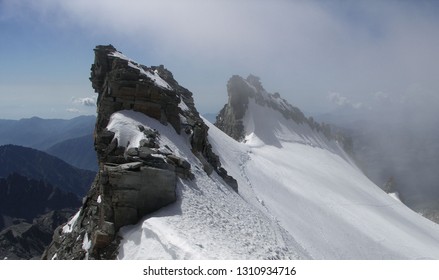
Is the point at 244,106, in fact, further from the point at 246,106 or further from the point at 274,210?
the point at 274,210

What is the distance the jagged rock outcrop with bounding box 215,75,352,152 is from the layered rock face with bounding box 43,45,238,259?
51.6 metres

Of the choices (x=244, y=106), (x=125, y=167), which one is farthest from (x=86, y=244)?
(x=244, y=106)

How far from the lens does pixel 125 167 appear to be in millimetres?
22422

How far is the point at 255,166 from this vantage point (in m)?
60.5

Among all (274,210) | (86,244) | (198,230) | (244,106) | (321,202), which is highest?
(244,106)

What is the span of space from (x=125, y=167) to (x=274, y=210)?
2400 cm

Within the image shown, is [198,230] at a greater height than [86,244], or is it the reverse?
[198,230]

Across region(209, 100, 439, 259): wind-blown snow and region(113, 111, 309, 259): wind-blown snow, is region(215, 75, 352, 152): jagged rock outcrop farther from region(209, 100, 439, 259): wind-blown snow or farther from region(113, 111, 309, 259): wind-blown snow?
region(113, 111, 309, 259): wind-blown snow

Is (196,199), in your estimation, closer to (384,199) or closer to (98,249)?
(98,249)

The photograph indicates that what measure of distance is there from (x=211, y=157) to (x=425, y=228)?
148 ft

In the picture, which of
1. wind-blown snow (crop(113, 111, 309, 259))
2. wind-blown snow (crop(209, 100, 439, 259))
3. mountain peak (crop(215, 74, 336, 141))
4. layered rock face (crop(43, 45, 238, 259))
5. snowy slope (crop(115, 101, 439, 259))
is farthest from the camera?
mountain peak (crop(215, 74, 336, 141))

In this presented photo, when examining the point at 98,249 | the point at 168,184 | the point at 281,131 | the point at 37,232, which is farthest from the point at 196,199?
the point at 37,232

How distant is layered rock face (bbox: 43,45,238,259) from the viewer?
2155 cm

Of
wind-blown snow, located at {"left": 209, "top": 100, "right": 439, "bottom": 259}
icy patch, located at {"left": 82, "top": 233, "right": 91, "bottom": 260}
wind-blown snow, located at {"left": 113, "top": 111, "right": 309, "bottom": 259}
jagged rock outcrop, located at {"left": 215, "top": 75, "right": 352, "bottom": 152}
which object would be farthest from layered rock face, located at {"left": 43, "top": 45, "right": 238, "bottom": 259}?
jagged rock outcrop, located at {"left": 215, "top": 75, "right": 352, "bottom": 152}
